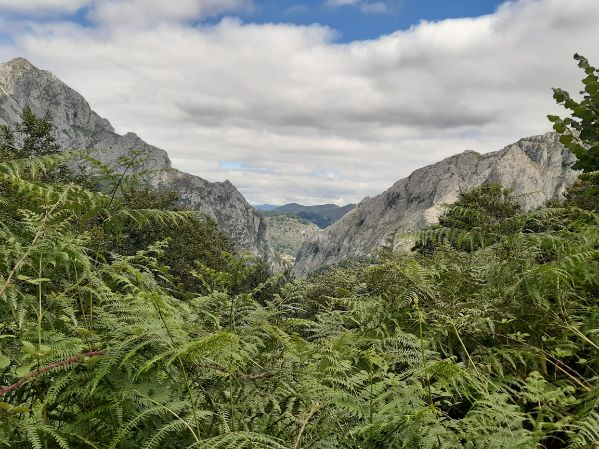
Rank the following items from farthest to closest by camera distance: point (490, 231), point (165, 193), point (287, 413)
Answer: point (165, 193)
point (490, 231)
point (287, 413)

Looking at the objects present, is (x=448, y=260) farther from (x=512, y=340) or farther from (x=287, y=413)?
(x=287, y=413)

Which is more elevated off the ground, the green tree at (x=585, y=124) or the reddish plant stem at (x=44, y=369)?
the green tree at (x=585, y=124)

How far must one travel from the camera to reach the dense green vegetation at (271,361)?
181 cm

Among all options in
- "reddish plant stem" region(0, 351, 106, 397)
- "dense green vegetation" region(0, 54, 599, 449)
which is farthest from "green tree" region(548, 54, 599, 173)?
"reddish plant stem" region(0, 351, 106, 397)

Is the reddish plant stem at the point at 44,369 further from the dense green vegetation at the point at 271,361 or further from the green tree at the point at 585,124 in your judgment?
the green tree at the point at 585,124

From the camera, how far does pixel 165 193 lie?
45062 mm

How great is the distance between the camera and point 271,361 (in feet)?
8.87

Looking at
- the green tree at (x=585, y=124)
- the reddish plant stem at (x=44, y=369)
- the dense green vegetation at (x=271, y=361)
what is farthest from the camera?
the green tree at (x=585, y=124)

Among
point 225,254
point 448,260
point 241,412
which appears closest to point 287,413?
point 241,412

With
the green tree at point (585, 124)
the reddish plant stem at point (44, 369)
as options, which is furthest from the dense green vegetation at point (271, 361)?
the green tree at point (585, 124)

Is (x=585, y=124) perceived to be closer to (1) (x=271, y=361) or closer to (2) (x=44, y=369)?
(1) (x=271, y=361)

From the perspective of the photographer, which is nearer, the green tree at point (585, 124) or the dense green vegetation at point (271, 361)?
the dense green vegetation at point (271, 361)

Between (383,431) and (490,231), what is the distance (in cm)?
294

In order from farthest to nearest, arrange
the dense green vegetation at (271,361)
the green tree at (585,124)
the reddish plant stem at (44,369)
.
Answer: the green tree at (585,124) < the dense green vegetation at (271,361) < the reddish plant stem at (44,369)
